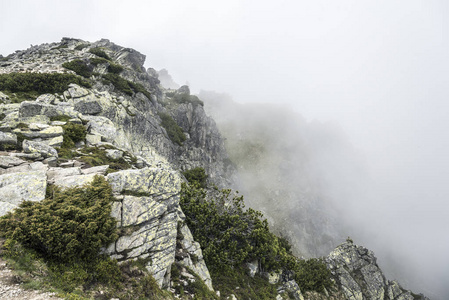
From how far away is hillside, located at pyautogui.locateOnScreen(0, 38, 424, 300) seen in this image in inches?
318

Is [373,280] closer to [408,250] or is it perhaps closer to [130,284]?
[130,284]

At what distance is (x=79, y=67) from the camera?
39344mm

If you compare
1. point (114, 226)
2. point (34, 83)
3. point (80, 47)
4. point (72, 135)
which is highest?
point (80, 47)

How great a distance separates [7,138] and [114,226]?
11516mm

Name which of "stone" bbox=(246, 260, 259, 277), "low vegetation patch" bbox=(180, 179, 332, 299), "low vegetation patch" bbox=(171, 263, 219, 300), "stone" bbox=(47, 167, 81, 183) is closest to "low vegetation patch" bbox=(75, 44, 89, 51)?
"stone" bbox=(47, 167, 81, 183)

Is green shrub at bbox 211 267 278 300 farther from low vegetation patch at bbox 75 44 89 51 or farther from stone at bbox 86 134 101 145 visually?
low vegetation patch at bbox 75 44 89 51

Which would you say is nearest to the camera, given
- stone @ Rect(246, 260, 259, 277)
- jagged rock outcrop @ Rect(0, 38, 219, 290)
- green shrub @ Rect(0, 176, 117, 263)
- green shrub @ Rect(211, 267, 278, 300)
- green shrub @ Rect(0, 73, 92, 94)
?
green shrub @ Rect(0, 176, 117, 263)

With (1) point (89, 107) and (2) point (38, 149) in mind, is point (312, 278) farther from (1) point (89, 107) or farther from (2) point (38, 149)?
(1) point (89, 107)

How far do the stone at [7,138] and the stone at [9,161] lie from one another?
276cm

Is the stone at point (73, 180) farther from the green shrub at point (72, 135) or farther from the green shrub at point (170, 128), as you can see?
the green shrub at point (170, 128)

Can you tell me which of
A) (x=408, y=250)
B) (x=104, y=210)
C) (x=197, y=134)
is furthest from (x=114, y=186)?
(x=408, y=250)

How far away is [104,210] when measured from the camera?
9820mm

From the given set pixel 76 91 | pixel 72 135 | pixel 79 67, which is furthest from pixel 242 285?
pixel 79 67

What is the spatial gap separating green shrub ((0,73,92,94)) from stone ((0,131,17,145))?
64.6ft
